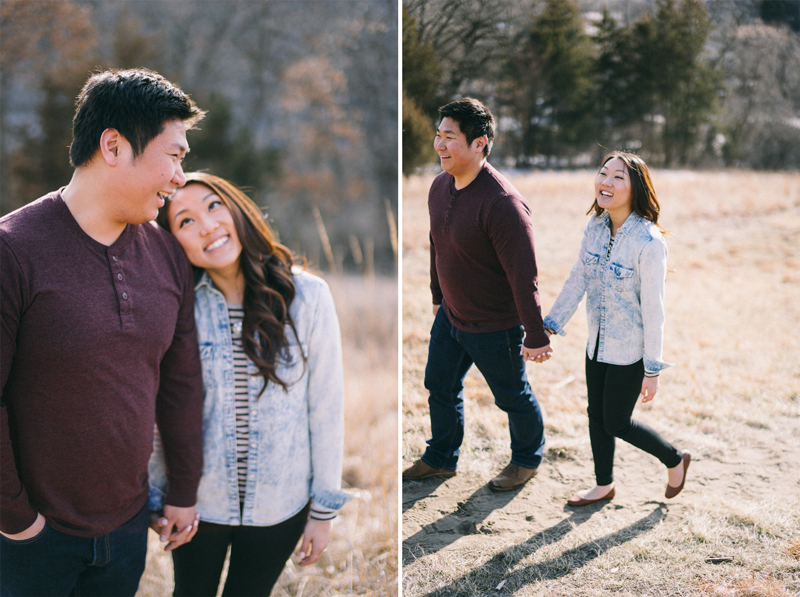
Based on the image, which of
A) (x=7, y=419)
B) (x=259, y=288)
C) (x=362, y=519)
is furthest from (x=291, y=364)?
(x=362, y=519)

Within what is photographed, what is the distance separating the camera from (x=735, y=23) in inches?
101

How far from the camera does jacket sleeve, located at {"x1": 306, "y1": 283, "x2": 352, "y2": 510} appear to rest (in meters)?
1.76

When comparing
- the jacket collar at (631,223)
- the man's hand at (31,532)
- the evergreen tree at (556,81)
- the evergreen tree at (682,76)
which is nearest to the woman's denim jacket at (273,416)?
the man's hand at (31,532)

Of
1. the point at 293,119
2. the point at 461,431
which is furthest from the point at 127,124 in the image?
the point at 293,119

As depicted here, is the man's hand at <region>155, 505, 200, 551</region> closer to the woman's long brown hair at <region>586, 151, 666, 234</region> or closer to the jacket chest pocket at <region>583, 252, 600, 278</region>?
the jacket chest pocket at <region>583, 252, 600, 278</region>

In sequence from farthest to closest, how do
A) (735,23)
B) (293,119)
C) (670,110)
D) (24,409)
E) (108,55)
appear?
(293,119), (108,55), (670,110), (735,23), (24,409)

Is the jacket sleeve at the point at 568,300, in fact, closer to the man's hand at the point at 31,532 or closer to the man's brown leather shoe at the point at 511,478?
the man's brown leather shoe at the point at 511,478

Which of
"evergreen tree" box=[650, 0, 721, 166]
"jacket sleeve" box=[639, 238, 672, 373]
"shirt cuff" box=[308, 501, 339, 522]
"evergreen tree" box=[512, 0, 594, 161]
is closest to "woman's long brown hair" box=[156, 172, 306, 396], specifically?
"shirt cuff" box=[308, 501, 339, 522]

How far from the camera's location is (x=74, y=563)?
5.05ft

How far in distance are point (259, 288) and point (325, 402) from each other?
16.2 inches

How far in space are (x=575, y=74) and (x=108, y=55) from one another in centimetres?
703

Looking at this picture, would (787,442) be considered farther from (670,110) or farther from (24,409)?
(24,409)

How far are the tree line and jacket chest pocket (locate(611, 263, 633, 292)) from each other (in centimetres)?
68

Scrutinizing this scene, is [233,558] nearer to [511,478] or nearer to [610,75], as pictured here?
[511,478]
